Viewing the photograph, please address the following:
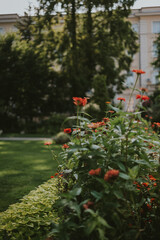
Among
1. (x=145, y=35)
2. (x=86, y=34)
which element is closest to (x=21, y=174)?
(x=86, y=34)

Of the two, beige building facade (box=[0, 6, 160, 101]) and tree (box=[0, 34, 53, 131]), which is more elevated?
beige building facade (box=[0, 6, 160, 101])

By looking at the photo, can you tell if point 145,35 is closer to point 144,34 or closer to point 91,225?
point 144,34

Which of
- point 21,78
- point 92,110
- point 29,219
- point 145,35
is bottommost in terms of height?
point 29,219

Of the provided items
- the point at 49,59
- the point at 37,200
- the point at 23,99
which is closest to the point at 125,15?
the point at 49,59

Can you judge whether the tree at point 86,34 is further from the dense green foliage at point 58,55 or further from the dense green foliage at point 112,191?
A: the dense green foliage at point 112,191

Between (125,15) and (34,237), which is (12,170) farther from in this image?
(125,15)

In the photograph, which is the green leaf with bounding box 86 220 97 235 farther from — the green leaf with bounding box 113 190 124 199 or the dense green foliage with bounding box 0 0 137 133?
the dense green foliage with bounding box 0 0 137 133

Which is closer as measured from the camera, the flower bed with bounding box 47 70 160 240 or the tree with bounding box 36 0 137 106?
the flower bed with bounding box 47 70 160 240

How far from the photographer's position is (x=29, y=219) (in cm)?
238

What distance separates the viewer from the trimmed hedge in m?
2.22

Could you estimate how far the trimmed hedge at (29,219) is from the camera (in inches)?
87.3

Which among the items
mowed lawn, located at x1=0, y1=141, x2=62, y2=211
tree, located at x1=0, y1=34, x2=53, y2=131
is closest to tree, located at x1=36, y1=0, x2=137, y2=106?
tree, located at x1=0, y1=34, x2=53, y2=131

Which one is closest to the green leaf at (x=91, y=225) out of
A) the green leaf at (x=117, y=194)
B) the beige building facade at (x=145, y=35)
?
the green leaf at (x=117, y=194)

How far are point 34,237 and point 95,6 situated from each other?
1583 cm
